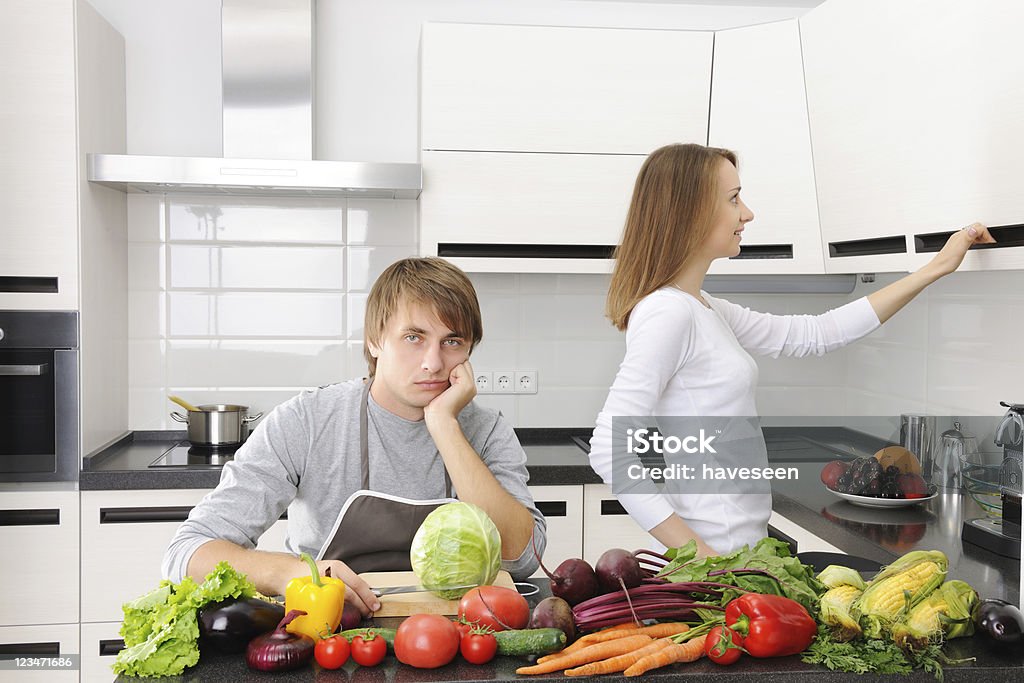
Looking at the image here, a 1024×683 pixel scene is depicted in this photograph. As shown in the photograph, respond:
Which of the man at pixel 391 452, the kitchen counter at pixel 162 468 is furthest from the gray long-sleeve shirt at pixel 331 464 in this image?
the kitchen counter at pixel 162 468

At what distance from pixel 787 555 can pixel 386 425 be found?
81 centimetres

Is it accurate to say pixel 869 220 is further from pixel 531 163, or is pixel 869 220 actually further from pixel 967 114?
pixel 531 163

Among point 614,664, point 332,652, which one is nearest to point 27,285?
point 332,652

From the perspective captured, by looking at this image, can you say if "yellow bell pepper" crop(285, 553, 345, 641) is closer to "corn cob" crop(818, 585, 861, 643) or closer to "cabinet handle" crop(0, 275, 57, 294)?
"corn cob" crop(818, 585, 861, 643)

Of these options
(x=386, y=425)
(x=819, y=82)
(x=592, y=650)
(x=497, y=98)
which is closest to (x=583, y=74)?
(x=497, y=98)

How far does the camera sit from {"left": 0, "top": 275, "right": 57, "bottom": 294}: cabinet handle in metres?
2.76

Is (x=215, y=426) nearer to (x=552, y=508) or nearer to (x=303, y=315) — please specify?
(x=303, y=315)

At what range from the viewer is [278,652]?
1.14 metres

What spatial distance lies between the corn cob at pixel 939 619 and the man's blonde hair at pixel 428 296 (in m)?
0.90

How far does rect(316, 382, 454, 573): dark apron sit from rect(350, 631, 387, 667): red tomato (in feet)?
1.48

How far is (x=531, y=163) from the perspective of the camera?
2.96m

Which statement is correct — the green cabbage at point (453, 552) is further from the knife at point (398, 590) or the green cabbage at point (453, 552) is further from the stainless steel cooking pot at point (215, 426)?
the stainless steel cooking pot at point (215, 426)

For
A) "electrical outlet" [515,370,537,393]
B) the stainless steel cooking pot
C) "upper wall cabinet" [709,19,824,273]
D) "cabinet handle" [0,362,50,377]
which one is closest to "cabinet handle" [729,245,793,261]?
"upper wall cabinet" [709,19,824,273]

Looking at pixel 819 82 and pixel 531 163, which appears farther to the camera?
pixel 531 163
